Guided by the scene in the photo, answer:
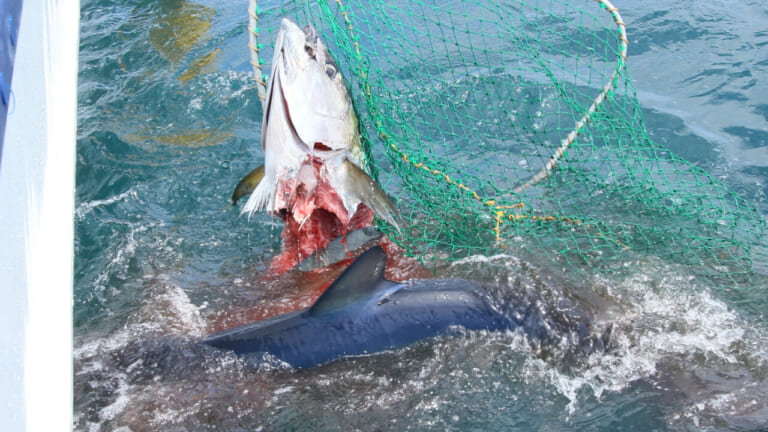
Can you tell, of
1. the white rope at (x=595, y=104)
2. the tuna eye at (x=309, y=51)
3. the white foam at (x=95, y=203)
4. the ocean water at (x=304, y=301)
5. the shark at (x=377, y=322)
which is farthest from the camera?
the white foam at (x=95, y=203)

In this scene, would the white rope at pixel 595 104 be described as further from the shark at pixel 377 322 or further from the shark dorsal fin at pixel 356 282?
the shark dorsal fin at pixel 356 282

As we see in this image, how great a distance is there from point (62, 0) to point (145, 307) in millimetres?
1712

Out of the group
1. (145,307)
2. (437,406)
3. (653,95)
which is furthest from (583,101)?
(145,307)

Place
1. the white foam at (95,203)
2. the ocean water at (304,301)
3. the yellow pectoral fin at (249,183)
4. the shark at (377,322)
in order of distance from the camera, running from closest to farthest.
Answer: the ocean water at (304,301), the shark at (377,322), the yellow pectoral fin at (249,183), the white foam at (95,203)

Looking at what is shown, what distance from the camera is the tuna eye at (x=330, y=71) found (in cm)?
355

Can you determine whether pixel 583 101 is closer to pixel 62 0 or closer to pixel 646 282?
pixel 646 282

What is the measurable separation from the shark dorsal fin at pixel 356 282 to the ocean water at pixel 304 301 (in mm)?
312

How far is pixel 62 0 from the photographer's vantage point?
9.68ft

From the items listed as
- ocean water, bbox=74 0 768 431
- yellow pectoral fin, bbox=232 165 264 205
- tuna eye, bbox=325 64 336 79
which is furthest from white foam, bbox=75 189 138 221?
tuna eye, bbox=325 64 336 79

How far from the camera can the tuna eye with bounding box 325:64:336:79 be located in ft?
11.6

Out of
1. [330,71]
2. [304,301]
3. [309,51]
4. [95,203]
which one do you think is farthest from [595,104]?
[95,203]

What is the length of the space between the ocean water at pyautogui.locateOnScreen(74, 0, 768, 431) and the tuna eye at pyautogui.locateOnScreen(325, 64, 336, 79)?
1.27 m

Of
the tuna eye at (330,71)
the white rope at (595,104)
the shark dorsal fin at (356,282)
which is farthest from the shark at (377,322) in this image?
the white rope at (595,104)

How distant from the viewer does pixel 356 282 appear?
10.0 feet
